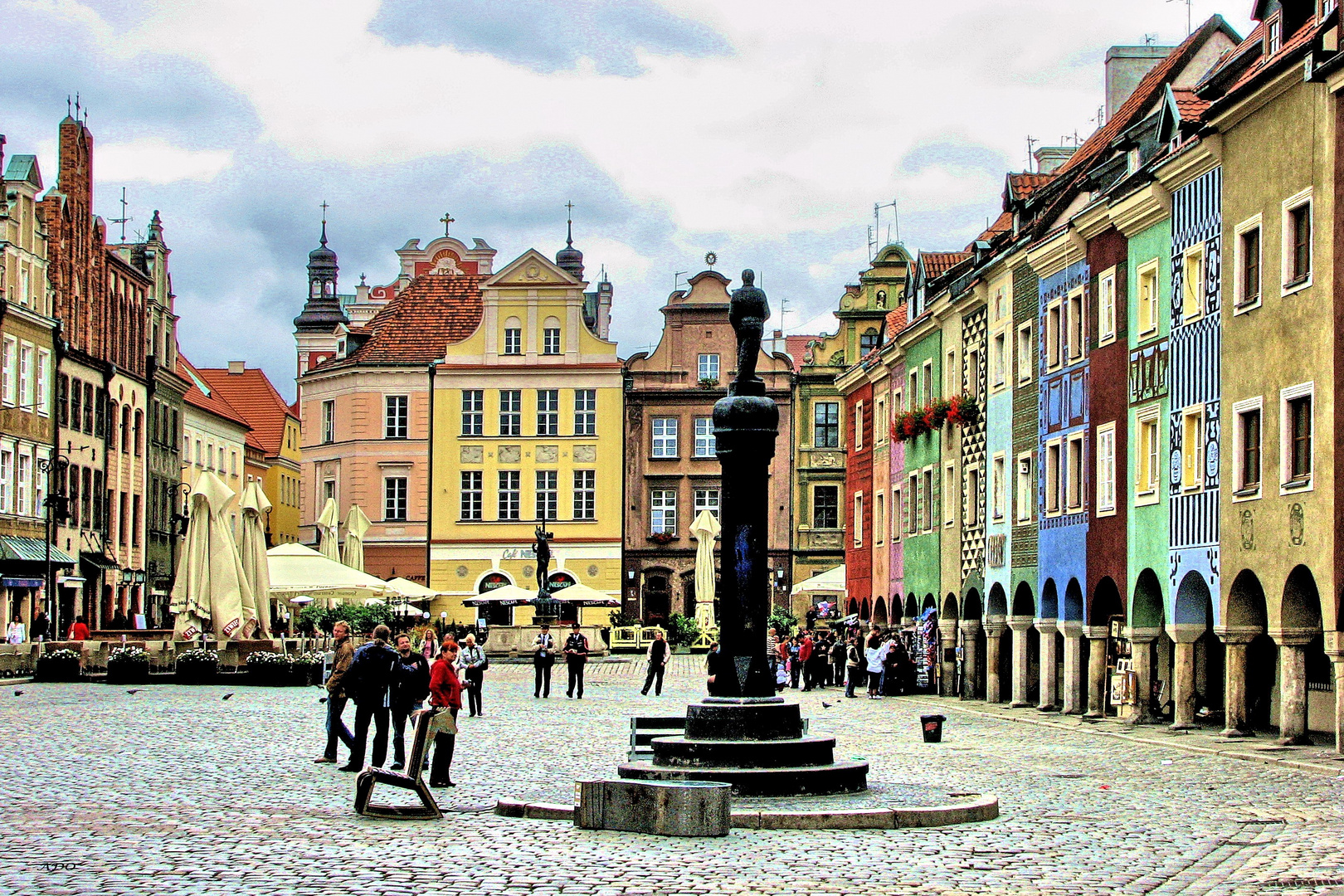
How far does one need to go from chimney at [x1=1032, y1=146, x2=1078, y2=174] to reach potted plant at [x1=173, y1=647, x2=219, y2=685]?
984 inches

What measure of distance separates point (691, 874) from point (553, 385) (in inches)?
2567

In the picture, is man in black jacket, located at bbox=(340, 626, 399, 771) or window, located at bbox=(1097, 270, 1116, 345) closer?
man in black jacket, located at bbox=(340, 626, 399, 771)

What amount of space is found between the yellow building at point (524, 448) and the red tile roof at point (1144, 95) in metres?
36.2

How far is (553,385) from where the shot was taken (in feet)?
255

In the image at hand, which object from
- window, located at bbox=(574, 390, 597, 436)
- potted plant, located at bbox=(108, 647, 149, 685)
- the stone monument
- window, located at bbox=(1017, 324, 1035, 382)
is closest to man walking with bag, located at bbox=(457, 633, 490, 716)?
potted plant, located at bbox=(108, 647, 149, 685)

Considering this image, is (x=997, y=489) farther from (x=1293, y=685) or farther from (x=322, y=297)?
(x=322, y=297)

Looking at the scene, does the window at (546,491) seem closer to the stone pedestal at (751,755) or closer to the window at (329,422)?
the window at (329,422)

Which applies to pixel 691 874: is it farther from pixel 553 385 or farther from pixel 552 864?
pixel 553 385

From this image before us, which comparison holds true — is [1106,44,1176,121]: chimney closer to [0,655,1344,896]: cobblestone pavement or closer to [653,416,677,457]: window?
[0,655,1344,896]: cobblestone pavement

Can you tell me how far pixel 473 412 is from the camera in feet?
256

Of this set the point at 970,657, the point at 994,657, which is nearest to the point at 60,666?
the point at 970,657

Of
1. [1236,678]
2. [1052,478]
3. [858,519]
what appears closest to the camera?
[1236,678]

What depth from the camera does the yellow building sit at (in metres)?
77.3

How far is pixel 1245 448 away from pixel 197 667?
69.5 feet
